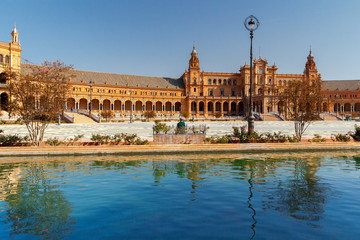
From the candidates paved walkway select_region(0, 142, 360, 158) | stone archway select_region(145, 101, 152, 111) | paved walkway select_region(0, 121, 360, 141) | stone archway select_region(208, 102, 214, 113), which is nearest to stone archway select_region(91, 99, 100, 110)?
stone archway select_region(145, 101, 152, 111)

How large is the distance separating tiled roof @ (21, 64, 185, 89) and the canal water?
3025 inches

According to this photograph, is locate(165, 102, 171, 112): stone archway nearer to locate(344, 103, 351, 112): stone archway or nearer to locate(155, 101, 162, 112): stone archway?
locate(155, 101, 162, 112): stone archway

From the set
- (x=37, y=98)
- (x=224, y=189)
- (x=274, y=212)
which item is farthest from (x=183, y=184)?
(x=37, y=98)

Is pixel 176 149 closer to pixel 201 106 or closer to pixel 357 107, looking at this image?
pixel 201 106

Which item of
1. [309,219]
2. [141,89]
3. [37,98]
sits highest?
[141,89]

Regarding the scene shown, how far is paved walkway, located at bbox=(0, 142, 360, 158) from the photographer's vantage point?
543 inches

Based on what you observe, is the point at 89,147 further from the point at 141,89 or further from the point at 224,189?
the point at 141,89

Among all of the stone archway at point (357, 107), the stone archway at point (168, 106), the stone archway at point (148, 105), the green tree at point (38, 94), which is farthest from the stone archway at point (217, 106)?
the green tree at point (38, 94)

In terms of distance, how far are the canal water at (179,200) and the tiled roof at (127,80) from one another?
252 feet

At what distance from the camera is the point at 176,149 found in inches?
573

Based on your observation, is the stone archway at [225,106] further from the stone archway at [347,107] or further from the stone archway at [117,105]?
the stone archway at [347,107]

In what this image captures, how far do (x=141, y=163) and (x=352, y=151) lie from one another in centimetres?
1203

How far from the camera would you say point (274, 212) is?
6.19m

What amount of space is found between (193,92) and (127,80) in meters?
22.5
